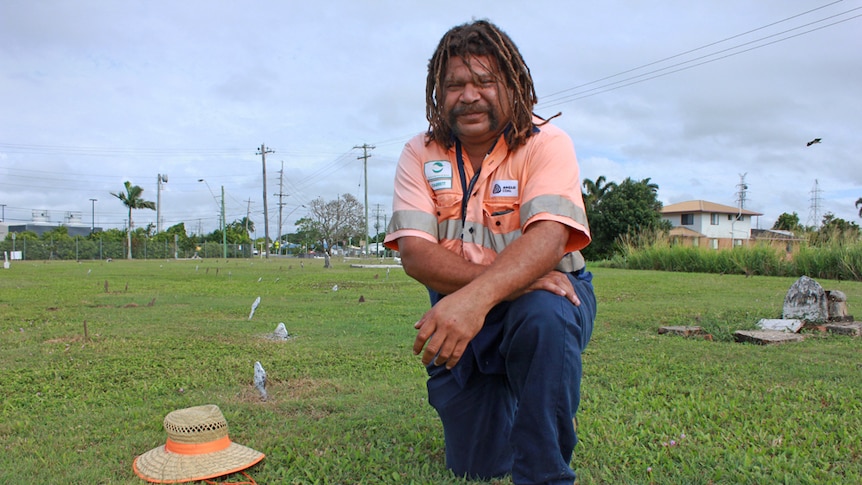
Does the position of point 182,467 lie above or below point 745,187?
below

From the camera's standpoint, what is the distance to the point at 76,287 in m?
12.8

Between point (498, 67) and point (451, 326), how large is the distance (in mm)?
981

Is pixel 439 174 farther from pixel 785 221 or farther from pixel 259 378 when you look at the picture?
pixel 785 221

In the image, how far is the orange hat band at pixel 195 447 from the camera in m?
2.59

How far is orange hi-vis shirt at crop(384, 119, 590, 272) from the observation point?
2.20m

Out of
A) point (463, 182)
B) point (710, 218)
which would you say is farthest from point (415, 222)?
point (710, 218)

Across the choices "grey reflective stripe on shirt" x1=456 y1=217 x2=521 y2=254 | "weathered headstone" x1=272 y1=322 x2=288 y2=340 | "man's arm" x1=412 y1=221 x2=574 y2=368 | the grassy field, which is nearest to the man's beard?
"grey reflective stripe on shirt" x1=456 y1=217 x2=521 y2=254

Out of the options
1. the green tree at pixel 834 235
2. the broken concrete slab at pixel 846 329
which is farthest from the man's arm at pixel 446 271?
the green tree at pixel 834 235

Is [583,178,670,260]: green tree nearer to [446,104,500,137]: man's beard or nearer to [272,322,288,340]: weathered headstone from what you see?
[272,322,288,340]: weathered headstone

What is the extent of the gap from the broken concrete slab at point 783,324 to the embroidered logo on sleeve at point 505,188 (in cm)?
519

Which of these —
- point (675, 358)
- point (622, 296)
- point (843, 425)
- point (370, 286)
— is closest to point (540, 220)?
point (843, 425)

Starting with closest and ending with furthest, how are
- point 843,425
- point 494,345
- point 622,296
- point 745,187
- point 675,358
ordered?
point 494,345 → point 843,425 → point 675,358 → point 622,296 → point 745,187

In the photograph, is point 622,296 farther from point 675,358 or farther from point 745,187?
point 745,187

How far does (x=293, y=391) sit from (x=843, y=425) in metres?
2.98
